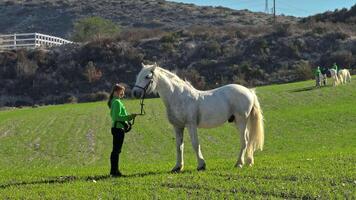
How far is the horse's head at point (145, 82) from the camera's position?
39.7 feet

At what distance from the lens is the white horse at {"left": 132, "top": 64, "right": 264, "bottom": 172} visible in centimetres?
1242

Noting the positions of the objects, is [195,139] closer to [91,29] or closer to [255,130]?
[255,130]

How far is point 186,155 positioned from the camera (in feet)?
74.3

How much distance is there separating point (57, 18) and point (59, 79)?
236 feet

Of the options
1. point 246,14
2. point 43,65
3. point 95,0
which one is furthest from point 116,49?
point 95,0

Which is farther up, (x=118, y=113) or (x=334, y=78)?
(x=118, y=113)

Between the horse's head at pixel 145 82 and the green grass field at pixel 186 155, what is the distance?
1.86 m

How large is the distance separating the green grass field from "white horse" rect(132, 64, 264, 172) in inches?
29.5

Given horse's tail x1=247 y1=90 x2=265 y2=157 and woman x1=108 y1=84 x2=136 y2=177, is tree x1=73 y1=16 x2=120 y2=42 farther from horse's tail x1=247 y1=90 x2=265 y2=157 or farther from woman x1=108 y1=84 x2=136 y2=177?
woman x1=108 y1=84 x2=136 y2=177

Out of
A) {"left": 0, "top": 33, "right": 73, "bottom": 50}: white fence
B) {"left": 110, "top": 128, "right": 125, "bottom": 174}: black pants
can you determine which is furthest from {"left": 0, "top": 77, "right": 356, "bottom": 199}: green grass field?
{"left": 0, "top": 33, "right": 73, "bottom": 50}: white fence

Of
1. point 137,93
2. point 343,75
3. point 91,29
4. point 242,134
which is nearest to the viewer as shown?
point 137,93

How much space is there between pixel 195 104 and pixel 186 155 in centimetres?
1033

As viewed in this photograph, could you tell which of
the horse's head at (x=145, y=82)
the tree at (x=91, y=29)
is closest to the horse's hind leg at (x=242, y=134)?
the horse's head at (x=145, y=82)

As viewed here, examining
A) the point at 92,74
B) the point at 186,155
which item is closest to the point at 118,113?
the point at 186,155
